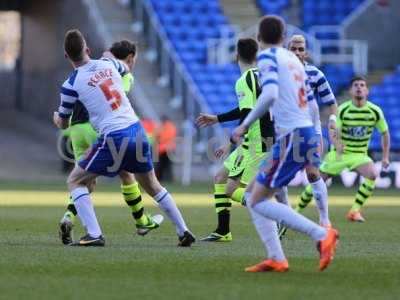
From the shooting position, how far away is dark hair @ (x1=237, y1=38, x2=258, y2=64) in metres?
12.8

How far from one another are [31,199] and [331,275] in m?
12.6

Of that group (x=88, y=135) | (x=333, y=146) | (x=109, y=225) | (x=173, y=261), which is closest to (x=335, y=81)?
(x=333, y=146)

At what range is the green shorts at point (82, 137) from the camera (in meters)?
12.8

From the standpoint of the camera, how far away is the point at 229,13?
34.5 metres

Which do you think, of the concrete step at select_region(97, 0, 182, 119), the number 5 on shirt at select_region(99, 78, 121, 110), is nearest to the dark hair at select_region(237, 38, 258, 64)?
the number 5 on shirt at select_region(99, 78, 121, 110)

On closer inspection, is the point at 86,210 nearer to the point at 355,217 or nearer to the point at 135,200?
the point at 135,200

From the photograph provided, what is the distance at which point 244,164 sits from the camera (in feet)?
42.3

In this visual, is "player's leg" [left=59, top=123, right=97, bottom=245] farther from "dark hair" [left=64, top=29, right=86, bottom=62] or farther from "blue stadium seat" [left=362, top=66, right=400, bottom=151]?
"blue stadium seat" [left=362, top=66, right=400, bottom=151]

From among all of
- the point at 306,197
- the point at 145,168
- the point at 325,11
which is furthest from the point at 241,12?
the point at 145,168

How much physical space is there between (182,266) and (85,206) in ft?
6.63

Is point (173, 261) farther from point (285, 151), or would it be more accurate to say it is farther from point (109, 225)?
point (109, 225)

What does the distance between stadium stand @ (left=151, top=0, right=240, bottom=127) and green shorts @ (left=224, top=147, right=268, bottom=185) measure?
1782cm

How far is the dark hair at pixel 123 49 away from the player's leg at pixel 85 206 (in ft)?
4.33

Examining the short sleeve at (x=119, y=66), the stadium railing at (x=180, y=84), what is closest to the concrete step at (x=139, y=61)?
the stadium railing at (x=180, y=84)
